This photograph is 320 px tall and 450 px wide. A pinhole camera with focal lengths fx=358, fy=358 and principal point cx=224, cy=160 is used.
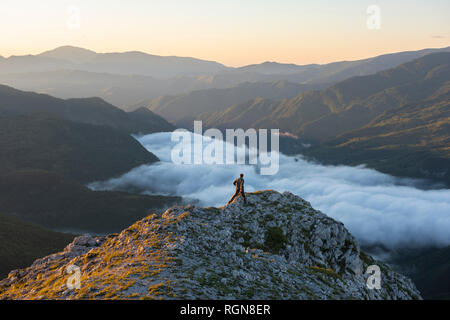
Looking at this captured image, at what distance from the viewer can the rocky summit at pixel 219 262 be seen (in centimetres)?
3106

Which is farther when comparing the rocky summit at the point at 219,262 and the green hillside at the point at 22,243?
the green hillside at the point at 22,243

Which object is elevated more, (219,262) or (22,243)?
(219,262)

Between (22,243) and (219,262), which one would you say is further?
(22,243)

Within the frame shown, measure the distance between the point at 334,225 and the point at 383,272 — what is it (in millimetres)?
14472

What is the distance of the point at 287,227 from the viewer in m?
61.7

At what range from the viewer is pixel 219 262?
37.6 metres

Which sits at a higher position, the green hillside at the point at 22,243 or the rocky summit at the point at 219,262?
the rocky summit at the point at 219,262

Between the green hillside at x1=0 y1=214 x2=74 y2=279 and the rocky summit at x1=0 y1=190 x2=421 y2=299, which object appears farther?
the green hillside at x1=0 y1=214 x2=74 y2=279

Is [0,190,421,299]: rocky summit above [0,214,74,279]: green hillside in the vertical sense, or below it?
above

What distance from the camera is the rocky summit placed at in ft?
102
